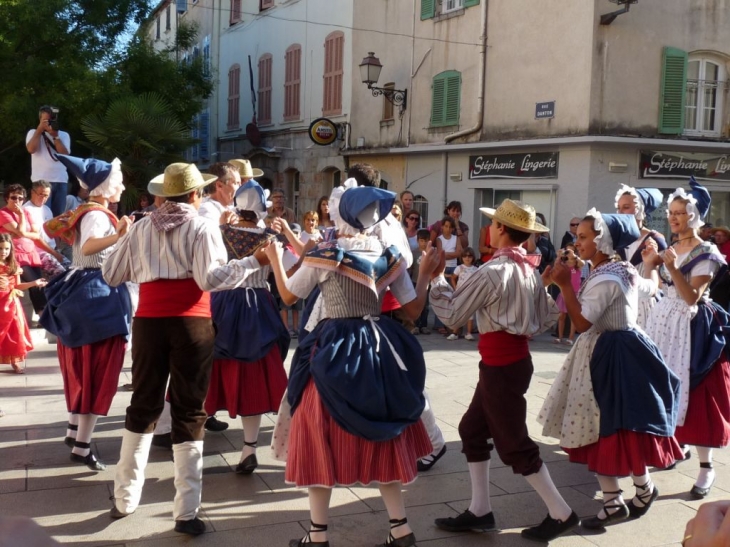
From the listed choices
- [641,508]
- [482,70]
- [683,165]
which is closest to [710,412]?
[641,508]

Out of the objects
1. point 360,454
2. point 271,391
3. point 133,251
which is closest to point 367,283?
point 360,454

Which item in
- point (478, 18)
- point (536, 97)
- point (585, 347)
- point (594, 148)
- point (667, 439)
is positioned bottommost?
point (667, 439)

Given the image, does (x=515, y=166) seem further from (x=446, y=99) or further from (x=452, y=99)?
(x=446, y=99)

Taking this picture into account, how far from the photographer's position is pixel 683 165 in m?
15.2

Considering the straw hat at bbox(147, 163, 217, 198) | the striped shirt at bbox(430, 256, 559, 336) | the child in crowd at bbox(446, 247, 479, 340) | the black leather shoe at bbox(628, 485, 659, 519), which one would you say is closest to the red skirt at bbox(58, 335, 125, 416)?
the straw hat at bbox(147, 163, 217, 198)

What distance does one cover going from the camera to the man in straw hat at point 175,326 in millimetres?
4234

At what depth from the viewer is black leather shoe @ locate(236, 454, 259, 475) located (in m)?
5.17

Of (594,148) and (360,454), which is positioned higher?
(594,148)

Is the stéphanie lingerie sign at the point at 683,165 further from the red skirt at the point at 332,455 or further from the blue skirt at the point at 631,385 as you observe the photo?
the red skirt at the point at 332,455

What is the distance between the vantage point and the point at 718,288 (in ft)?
32.3

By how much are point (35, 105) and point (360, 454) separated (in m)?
14.6

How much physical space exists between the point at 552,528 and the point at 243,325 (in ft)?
7.44

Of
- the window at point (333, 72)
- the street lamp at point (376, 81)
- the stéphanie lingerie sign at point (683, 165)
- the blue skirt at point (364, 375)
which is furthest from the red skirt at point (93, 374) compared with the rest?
the window at point (333, 72)

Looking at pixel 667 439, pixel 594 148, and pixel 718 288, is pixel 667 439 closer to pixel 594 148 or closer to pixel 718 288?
pixel 718 288
